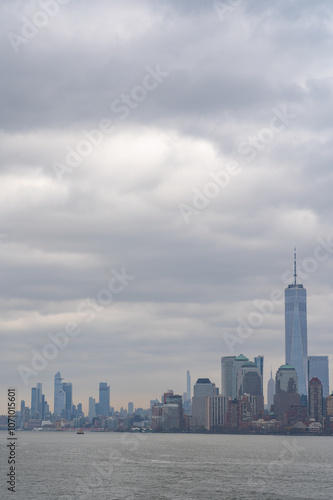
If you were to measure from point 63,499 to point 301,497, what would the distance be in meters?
39.8

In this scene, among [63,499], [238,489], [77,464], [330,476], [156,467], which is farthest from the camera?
[77,464]

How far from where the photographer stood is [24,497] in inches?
4715

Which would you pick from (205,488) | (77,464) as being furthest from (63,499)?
(77,464)

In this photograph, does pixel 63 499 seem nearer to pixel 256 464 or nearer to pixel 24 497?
pixel 24 497

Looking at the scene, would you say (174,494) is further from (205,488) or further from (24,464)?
(24,464)

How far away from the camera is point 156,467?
18012cm

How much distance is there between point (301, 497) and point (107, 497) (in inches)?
1287

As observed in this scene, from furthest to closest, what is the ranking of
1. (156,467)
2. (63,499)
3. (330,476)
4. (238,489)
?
(156,467) < (330,476) < (238,489) < (63,499)

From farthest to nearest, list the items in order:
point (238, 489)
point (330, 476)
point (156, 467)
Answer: point (156, 467), point (330, 476), point (238, 489)

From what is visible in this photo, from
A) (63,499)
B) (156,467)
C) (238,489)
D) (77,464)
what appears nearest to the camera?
(63,499)

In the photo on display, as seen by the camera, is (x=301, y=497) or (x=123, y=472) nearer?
(x=301, y=497)


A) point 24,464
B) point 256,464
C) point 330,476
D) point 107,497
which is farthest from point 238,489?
point 24,464

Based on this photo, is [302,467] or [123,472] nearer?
[123,472]

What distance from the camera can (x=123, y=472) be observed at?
16575 cm
